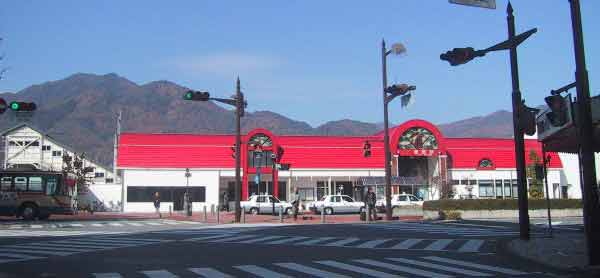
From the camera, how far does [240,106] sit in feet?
93.3

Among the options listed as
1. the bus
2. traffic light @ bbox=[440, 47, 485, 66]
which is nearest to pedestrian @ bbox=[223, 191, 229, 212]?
the bus

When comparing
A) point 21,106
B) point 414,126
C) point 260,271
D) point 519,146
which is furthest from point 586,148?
point 414,126

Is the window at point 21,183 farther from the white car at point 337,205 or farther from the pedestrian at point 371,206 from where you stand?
the pedestrian at point 371,206

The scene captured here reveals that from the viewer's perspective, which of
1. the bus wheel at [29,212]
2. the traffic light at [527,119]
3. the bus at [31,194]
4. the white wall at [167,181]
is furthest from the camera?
the white wall at [167,181]

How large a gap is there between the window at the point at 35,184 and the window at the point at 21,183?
25 cm

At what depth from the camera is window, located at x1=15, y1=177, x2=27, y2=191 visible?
101 ft

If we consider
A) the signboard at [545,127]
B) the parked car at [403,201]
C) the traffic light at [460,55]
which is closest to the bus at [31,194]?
→ the parked car at [403,201]

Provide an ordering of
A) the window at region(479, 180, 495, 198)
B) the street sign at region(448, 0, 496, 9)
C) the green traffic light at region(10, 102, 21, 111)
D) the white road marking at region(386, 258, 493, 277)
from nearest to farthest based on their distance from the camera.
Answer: the white road marking at region(386, 258, 493, 277)
the street sign at region(448, 0, 496, 9)
the green traffic light at region(10, 102, 21, 111)
the window at region(479, 180, 495, 198)

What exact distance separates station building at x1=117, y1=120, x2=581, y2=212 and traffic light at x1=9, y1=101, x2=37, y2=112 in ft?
79.5

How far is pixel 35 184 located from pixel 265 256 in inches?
893

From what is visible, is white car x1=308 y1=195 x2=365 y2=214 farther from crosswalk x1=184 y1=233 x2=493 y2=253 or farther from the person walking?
crosswalk x1=184 y1=233 x2=493 y2=253

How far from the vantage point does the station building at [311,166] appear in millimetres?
44844

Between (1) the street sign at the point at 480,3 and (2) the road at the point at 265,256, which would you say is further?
(2) the road at the point at 265,256

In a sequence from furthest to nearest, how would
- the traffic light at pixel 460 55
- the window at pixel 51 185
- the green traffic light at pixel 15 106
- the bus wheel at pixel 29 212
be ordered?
the window at pixel 51 185, the bus wheel at pixel 29 212, the green traffic light at pixel 15 106, the traffic light at pixel 460 55
